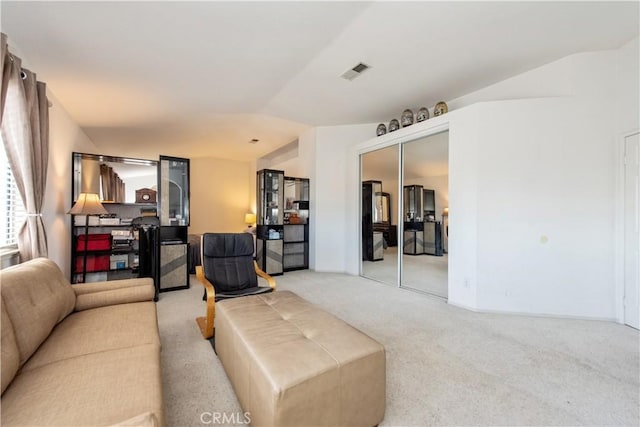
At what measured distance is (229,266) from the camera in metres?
3.07

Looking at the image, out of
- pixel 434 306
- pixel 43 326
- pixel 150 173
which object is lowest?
pixel 434 306

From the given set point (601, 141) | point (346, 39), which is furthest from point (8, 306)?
point (601, 141)

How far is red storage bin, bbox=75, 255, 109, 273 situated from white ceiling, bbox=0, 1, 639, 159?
7.51 feet

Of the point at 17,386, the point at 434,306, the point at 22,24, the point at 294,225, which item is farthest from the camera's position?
the point at 294,225

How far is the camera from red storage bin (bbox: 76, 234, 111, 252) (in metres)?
3.96

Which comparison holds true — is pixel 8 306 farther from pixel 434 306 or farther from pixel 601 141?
pixel 601 141

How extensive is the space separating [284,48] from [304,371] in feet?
9.72

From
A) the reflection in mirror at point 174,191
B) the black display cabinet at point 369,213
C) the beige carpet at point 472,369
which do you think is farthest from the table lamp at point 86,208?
the black display cabinet at point 369,213

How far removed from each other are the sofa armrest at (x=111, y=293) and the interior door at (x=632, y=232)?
16.1ft

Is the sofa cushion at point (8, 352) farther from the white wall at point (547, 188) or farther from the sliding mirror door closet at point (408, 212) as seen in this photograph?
the sliding mirror door closet at point (408, 212)

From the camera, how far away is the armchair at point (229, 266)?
287cm

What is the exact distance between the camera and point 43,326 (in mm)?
1546

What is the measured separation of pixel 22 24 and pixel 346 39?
2847mm

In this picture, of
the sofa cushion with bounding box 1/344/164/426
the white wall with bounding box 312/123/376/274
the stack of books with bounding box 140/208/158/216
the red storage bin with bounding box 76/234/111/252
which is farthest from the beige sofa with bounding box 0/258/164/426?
the white wall with bounding box 312/123/376/274
